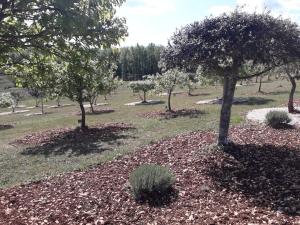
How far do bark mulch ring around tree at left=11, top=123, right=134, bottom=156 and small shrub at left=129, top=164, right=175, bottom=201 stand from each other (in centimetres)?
921

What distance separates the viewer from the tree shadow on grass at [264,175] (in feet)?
35.1

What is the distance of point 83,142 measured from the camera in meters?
24.7

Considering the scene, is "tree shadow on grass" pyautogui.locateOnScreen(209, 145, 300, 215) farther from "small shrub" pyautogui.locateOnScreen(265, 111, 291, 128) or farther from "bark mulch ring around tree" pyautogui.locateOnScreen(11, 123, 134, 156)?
"bark mulch ring around tree" pyautogui.locateOnScreen(11, 123, 134, 156)

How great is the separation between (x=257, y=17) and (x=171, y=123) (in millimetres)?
17033

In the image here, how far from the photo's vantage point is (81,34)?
859 cm

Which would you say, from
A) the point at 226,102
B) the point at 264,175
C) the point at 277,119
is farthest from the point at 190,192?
the point at 277,119

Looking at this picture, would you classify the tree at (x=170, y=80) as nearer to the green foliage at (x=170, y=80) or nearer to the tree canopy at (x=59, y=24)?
the green foliage at (x=170, y=80)

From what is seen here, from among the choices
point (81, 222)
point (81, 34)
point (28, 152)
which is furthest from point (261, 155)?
point (28, 152)

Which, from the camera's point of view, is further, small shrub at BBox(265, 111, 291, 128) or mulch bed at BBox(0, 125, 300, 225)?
small shrub at BBox(265, 111, 291, 128)

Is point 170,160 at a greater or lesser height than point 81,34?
lesser

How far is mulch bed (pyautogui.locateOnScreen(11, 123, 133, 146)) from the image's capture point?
2673 centimetres

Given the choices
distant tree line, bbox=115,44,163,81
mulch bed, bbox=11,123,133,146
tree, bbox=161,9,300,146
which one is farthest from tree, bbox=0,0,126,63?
distant tree line, bbox=115,44,163,81

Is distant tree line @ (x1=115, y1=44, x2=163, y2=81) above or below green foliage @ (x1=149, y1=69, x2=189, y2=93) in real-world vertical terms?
above

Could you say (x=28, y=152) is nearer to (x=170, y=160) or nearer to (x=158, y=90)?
(x=170, y=160)
